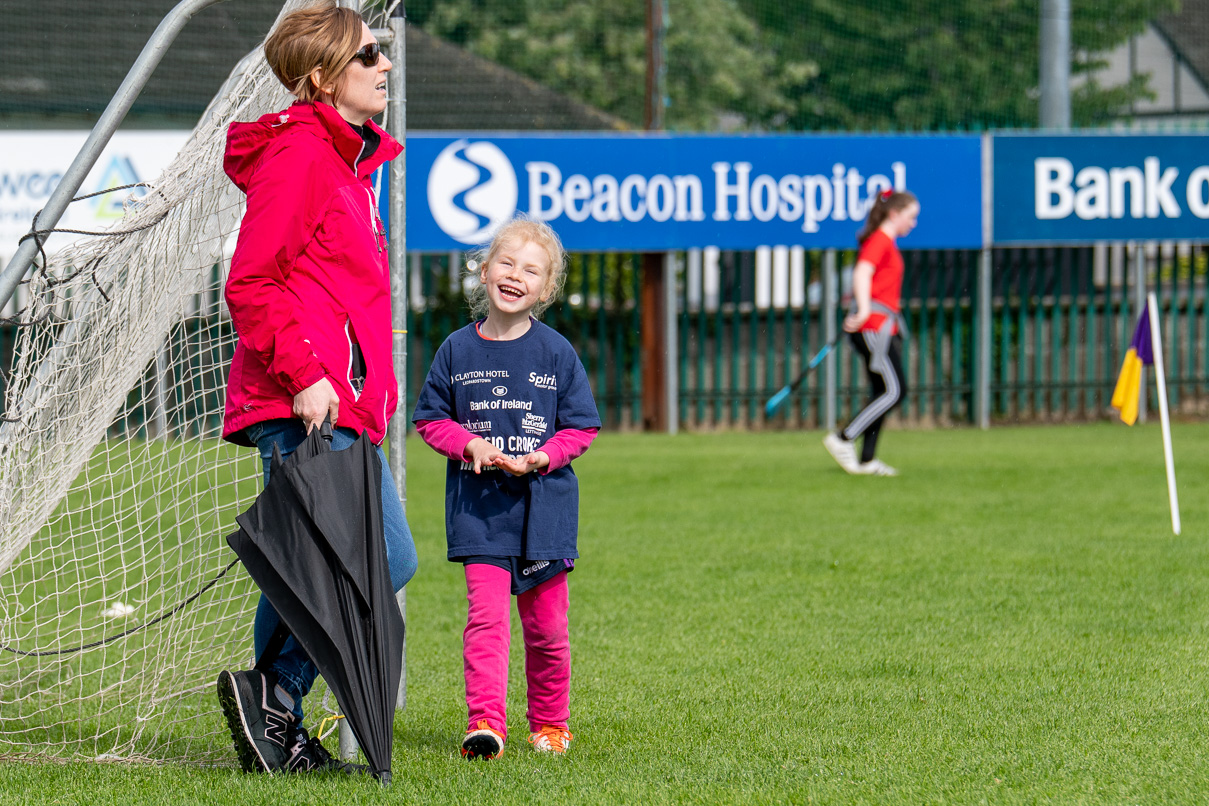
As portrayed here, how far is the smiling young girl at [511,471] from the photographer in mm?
3783

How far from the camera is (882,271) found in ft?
34.4

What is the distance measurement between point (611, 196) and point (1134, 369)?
21.6ft

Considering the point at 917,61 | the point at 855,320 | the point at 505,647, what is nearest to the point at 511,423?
the point at 505,647

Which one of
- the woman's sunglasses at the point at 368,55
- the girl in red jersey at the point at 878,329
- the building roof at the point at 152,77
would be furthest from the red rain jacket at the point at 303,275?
the building roof at the point at 152,77

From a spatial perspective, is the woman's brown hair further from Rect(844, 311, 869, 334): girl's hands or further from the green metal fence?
the green metal fence

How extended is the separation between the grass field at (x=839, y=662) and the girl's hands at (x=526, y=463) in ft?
2.41

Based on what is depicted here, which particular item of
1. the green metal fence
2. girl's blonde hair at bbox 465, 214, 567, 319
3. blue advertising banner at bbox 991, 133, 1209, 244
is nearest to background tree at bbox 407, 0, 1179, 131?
the green metal fence

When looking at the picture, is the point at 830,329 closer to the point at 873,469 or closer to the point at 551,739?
the point at 873,469

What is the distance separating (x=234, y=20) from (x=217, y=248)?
69.8ft

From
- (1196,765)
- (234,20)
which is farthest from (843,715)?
(234,20)

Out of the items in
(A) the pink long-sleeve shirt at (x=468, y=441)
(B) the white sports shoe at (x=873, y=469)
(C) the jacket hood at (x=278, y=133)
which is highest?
(C) the jacket hood at (x=278, y=133)

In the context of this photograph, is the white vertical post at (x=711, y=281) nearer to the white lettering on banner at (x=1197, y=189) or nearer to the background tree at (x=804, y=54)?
the white lettering on banner at (x=1197, y=189)

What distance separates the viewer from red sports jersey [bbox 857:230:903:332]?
1040 centimetres

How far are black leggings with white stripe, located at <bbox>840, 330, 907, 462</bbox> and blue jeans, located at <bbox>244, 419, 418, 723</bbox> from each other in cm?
723
